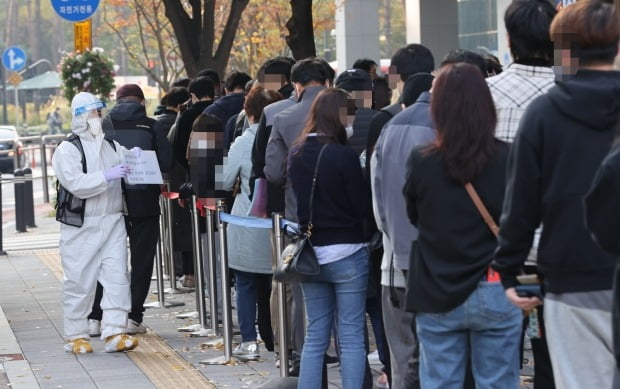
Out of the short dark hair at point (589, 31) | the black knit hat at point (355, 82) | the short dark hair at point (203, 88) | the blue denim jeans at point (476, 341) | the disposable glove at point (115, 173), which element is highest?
the short dark hair at point (589, 31)

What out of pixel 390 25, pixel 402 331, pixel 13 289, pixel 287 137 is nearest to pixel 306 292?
pixel 402 331

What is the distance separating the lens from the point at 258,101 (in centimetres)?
900

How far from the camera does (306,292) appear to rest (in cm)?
698

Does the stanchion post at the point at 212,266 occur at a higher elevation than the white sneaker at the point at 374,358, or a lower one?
higher

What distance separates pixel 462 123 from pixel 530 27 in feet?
2.60

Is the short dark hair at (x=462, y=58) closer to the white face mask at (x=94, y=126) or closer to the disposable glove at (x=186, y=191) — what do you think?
the white face mask at (x=94, y=126)

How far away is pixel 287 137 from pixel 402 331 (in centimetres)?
188

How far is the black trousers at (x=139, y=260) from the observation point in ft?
35.4

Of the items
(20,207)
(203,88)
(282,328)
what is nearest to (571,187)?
(282,328)

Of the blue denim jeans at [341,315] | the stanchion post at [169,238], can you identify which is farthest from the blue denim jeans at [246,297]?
the stanchion post at [169,238]

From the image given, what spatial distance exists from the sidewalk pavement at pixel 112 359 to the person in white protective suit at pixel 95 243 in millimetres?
234

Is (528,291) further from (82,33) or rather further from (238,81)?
(82,33)

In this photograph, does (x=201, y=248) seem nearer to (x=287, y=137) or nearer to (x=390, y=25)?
(x=287, y=137)

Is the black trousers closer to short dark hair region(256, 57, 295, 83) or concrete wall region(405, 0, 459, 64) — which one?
short dark hair region(256, 57, 295, 83)
